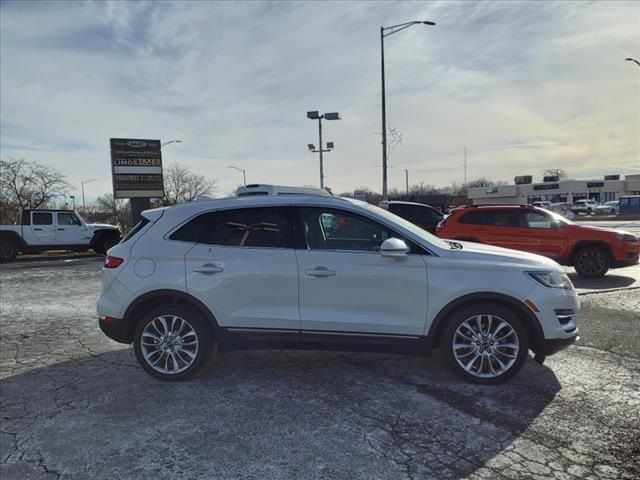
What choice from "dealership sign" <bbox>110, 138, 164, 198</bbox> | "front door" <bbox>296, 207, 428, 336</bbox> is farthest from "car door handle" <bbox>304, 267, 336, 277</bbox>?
"dealership sign" <bbox>110, 138, 164, 198</bbox>

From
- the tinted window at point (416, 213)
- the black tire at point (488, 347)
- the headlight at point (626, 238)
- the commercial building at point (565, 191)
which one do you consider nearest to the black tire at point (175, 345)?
the black tire at point (488, 347)

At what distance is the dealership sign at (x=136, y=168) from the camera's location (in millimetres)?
20906

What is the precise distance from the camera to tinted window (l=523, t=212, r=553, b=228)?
9.99 meters

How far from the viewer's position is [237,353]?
5270mm

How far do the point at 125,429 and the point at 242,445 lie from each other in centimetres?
100

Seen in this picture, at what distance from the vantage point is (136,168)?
21.5m

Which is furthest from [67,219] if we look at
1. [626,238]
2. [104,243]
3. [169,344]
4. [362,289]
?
[626,238]

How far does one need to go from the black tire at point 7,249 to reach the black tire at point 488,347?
17694mm

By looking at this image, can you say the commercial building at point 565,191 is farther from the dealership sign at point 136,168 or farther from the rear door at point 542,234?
the rear door at point 542,234

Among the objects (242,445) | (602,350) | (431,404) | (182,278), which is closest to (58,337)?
(182,278)

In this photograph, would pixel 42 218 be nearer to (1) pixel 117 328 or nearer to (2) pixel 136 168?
(2) pixel 136 168

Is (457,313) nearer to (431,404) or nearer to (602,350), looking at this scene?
(431,404)

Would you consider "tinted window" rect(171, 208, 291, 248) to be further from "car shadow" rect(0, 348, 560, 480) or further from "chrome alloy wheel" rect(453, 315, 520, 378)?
"chrome alloy wheel" rect(453, 315, 520, 378)

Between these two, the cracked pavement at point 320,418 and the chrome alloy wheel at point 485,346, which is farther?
the chrome alloy wheel at point 485,346
